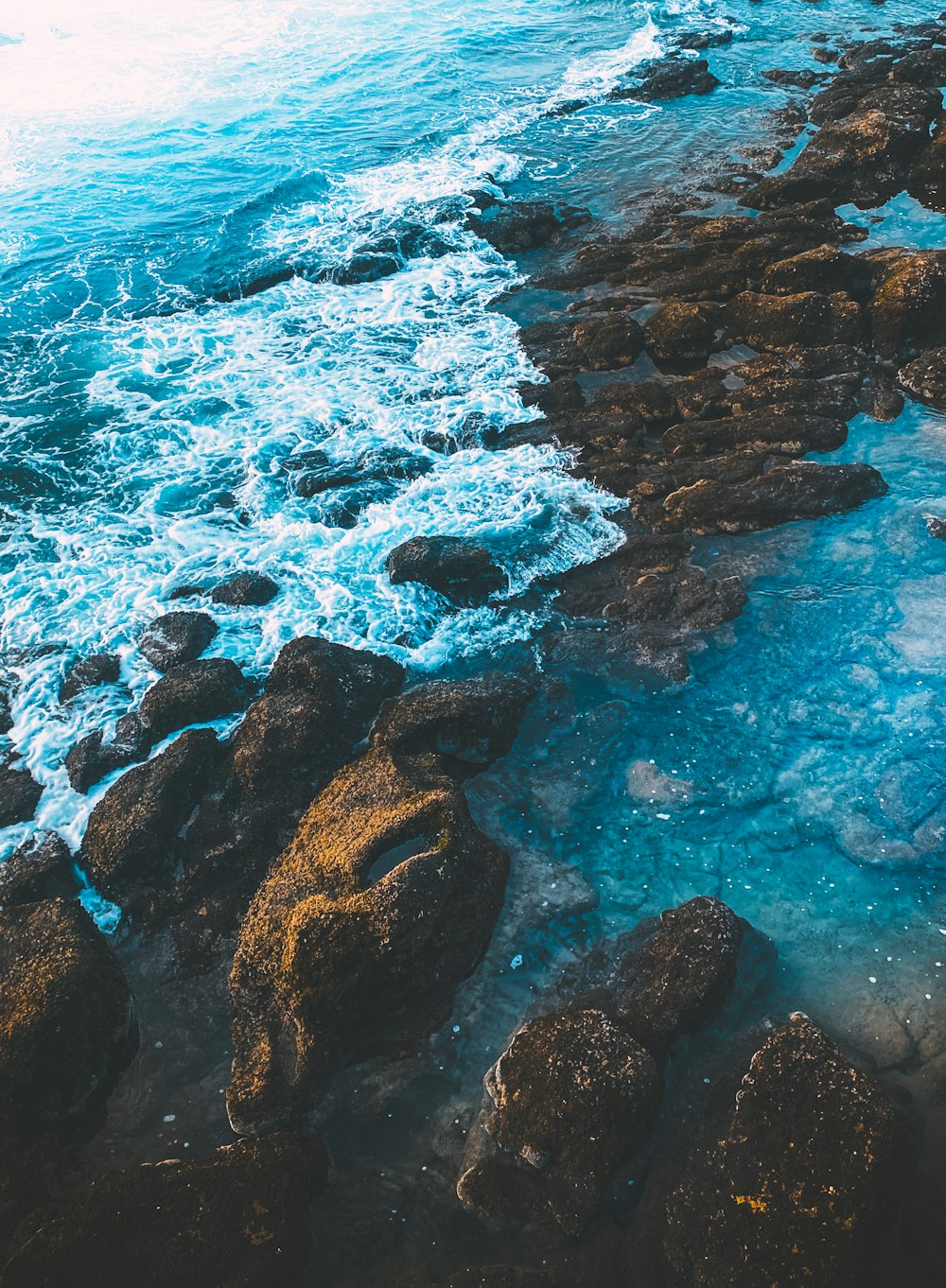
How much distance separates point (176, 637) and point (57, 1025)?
17.7 feet

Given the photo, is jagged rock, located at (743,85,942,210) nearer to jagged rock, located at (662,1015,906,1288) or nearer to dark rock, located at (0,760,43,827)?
jagged rock, located at (662,1015,906,1288)

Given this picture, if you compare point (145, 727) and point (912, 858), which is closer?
point (912, 858)

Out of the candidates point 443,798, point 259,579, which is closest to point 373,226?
point 259,579

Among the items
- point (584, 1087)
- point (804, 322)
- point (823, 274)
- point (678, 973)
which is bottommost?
point (678, 973)

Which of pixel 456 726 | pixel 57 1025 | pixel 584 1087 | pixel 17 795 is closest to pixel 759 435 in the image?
pixel 456 726

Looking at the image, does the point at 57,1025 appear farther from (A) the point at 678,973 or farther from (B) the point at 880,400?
(B) the point at 880,400

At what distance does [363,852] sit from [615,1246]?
153 inches

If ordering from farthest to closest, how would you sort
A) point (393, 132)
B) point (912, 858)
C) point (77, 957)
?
1. point (393, 132)
2. point (912, 858)
3. point (77, 957)

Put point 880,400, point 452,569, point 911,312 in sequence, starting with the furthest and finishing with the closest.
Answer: point 911,312 → point 880,400 → point 452,569

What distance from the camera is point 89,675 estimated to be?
11.0 metres

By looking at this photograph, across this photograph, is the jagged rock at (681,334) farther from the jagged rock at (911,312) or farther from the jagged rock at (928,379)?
the jagged rock at (928,379)

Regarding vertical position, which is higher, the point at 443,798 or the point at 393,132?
the point at 393,132

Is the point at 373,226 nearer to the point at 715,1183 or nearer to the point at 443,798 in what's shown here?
the point at 443,798

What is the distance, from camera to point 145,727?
10.4 metres
